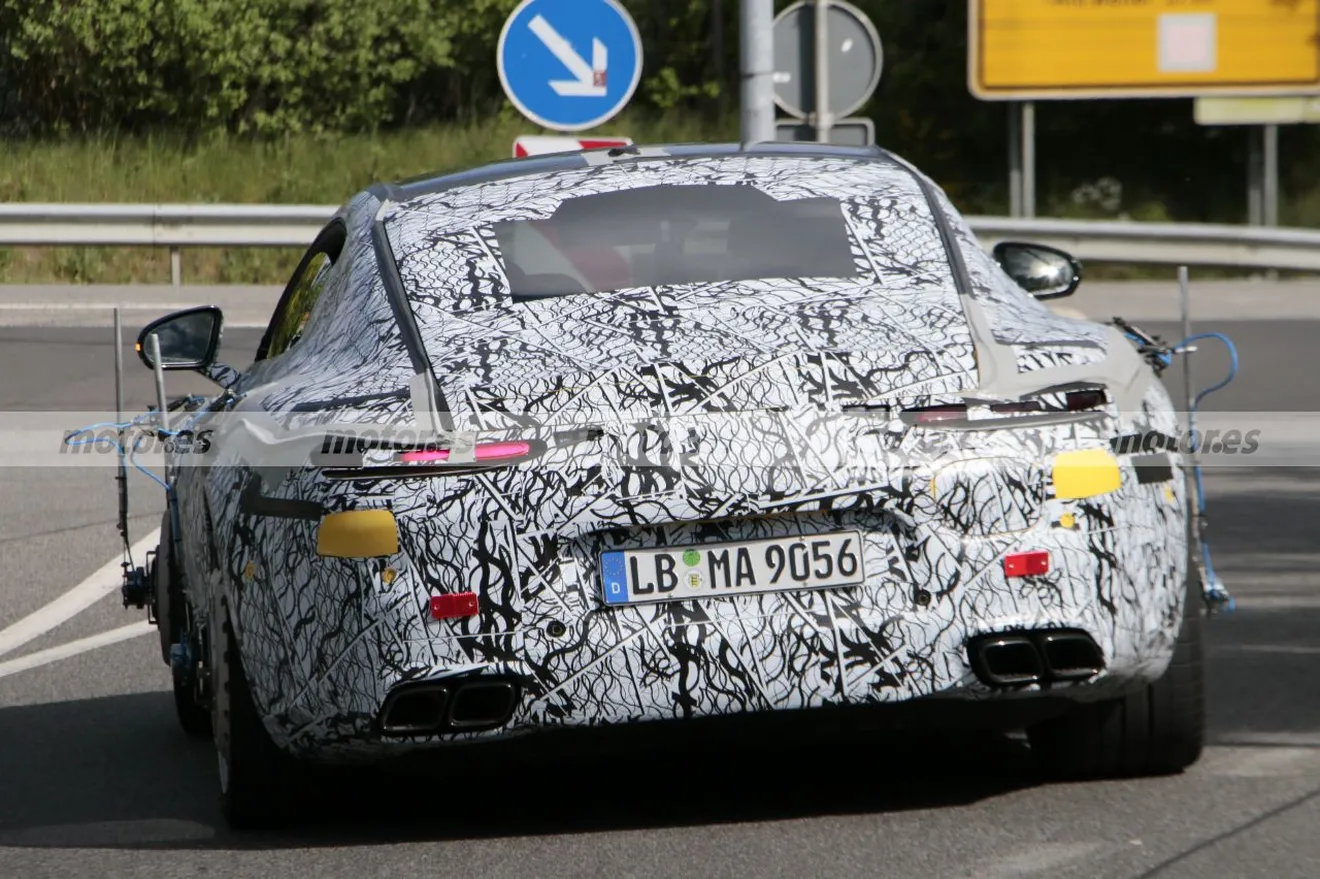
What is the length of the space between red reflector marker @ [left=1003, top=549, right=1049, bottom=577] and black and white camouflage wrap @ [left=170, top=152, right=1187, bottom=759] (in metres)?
0.02

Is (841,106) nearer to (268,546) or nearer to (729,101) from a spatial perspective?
(268,546)

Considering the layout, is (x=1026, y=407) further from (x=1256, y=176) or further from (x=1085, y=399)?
(x=1256, y=176)

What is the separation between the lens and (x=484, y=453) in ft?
15.2

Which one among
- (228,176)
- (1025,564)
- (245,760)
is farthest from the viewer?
(228,176)

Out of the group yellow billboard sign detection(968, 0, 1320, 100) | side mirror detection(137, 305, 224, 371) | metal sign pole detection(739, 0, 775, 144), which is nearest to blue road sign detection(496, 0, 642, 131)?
metal sign pole detection(739, 0, 775, 144)

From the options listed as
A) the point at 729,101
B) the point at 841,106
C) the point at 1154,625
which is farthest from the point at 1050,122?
the point at 1154,625

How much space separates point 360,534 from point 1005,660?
1.31 m

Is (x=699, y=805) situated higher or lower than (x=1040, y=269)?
lower

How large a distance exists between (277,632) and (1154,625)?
181 cm

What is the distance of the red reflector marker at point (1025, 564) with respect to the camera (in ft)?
15.4

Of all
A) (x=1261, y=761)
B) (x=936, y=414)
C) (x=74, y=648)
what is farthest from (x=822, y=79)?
(x=936, y=414)

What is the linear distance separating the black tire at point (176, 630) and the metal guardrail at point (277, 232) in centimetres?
1538

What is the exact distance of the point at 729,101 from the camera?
107ft

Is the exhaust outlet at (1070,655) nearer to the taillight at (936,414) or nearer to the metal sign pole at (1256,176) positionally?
the taillight at (936,414)
